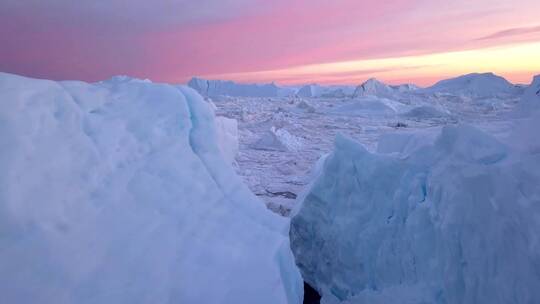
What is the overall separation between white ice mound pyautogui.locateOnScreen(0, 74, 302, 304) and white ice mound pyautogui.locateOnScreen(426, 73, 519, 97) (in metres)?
35.4

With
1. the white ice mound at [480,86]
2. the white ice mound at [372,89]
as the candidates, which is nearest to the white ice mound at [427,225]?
the white ice mound at [372,89]

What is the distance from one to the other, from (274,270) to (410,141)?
2.17 m

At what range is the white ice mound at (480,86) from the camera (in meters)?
33.7

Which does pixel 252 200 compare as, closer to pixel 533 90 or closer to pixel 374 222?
pixel 374 222

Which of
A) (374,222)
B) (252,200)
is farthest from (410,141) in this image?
(252,200)

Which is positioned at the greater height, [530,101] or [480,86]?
[530,101]

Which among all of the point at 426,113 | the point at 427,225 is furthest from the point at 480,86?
the point at 427,225

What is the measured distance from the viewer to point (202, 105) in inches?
149

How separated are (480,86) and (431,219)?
36.8 metres

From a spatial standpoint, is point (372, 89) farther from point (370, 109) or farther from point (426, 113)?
point (426, 113)

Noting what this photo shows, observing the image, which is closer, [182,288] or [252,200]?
[182,288]

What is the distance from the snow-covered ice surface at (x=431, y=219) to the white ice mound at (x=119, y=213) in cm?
79

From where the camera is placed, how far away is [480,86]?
35062 millimetres

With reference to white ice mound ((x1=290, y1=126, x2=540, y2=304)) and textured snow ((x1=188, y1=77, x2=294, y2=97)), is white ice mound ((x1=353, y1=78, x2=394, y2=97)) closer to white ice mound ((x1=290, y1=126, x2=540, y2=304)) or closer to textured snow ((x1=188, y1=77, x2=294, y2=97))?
textured snow ((x1=188, y1=77, x2=294, y2=97))
